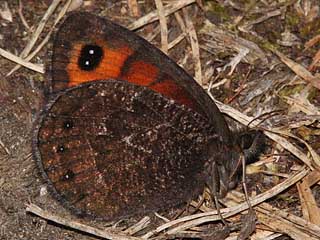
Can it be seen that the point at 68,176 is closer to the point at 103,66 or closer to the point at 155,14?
the point at 103,66

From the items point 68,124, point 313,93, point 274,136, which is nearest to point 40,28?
point 68,124

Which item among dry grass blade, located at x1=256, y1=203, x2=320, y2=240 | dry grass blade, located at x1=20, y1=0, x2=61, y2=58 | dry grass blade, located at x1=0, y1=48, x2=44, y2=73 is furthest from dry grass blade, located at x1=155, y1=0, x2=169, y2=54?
dry grass blade, located at x1=256, y1=203, x2=320, y2=240

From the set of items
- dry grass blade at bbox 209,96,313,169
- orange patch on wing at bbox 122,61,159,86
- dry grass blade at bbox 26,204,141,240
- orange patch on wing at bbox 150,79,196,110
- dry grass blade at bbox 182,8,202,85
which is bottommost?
dry grass blade at bbox 26,204,141,240

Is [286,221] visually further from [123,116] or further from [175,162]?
[123,116]

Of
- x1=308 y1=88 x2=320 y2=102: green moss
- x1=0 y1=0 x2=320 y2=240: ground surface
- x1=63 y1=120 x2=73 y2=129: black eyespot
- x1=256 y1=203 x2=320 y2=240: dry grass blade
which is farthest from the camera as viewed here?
x1=308 y1=88 x2=320 y2=102: green moss

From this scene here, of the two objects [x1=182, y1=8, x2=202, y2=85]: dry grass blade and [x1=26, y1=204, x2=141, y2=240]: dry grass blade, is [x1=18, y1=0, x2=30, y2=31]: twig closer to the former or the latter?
[x1=182, y1=8, x2=202, y2=85]: dry grass blade

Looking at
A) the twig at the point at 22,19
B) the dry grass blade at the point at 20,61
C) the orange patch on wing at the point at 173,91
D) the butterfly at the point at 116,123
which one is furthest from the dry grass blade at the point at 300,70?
the twig at the point at 22,19

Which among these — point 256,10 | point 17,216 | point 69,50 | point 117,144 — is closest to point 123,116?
point 117,144
